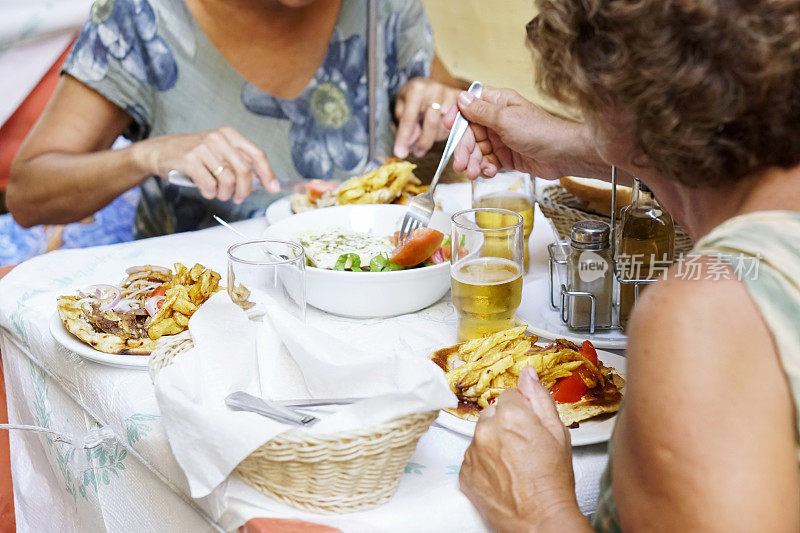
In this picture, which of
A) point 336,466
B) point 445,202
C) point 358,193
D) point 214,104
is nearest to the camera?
point 336,466

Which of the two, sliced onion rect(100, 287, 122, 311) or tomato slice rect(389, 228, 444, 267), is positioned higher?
tomato slice rect(389, 228, 444, 267)

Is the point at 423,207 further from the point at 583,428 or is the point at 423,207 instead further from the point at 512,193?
the point at 583,428

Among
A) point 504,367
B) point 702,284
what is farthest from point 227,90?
point 702,284

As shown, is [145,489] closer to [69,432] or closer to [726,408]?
[69,432]

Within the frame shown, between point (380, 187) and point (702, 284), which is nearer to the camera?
point (702, 284)

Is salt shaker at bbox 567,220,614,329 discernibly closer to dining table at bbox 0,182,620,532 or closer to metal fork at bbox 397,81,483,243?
dining table at bbox 0,182,620,532

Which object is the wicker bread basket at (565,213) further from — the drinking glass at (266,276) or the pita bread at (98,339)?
the pita bread at (98,339)

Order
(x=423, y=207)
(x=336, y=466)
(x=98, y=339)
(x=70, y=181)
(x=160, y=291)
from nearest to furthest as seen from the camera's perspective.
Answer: (x=336, y=466) < (x=98, y=339) < (x=160, y=291) < (x=423, y=207) < (x=70, y=181)

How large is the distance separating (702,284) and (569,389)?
0.38 m

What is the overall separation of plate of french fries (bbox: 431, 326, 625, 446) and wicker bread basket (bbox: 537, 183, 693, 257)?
1.13 feet

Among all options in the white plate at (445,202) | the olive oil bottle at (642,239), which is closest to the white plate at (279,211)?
the white plate at (445,202)

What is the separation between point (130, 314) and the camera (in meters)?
1.27

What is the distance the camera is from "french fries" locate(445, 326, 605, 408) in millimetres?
Result: 1046

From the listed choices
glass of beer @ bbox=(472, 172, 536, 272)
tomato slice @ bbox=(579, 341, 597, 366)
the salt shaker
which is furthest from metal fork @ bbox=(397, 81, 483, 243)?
tomato slice @ bbox=(579, 341, 597, 366)
